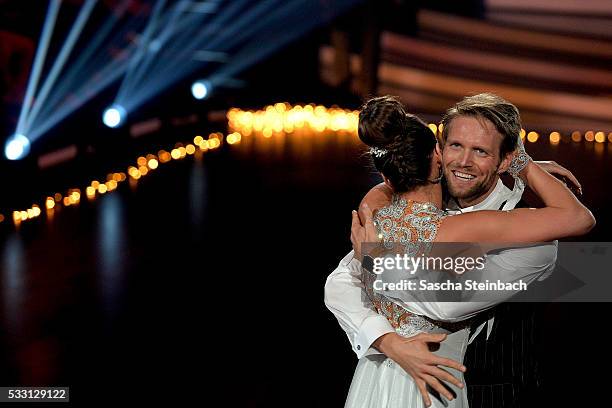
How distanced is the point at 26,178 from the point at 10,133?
35 cm

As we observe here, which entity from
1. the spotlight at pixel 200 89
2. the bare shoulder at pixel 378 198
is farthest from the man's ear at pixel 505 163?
the spotlight at pixel 200 89

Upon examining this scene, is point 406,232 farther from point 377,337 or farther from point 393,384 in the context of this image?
point 393,384

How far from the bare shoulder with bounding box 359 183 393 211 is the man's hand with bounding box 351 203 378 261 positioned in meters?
0.02

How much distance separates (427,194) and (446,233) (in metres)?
0.15

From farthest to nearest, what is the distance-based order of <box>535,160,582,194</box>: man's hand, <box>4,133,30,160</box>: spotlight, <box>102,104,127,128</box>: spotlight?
<box>102,104,127,128</box>: spotlight < <box>4,133,30,160</box>: spotlight < <box>535,160,582,194</box>: man's hand

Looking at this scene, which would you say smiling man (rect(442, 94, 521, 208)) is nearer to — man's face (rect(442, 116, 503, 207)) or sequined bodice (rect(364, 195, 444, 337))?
man's face (rect(442, 116, 503, 207))

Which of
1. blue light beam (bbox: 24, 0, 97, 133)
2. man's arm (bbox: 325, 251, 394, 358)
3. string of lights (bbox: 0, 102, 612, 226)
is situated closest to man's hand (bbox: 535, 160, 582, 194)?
man's arm (bbox: 325, 251, 394, 358)

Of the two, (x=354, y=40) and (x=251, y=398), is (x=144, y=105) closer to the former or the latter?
(x=354, y=40)

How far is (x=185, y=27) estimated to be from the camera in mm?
10211

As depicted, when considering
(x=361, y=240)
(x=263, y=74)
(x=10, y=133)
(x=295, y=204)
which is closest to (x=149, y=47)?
(x=263, y=74)

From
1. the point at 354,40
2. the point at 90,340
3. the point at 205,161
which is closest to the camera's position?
the point at 90,340

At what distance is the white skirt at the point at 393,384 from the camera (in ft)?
6.77

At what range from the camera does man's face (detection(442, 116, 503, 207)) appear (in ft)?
6.43

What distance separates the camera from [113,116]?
7848mm
